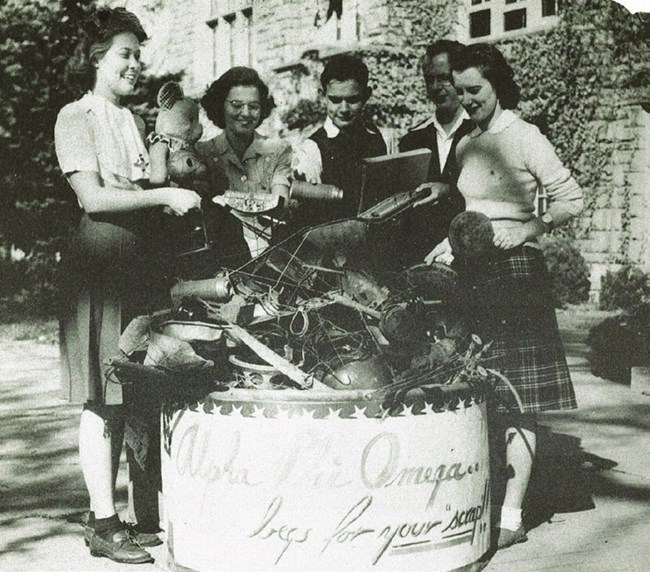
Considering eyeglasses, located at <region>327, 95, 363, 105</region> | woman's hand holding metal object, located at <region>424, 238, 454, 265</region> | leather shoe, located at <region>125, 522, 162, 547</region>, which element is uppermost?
eyeglasses, located at <region>327, 95, 363, 105</region>

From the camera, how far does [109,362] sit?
2896mm

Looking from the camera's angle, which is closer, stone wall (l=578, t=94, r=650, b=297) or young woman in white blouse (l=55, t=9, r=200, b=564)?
young woman in white blouse (l=55, t=9, r=200, b=564)

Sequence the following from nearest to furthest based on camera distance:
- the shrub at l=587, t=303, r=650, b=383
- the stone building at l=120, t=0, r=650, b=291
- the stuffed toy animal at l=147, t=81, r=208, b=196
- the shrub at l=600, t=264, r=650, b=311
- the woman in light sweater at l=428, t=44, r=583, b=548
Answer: the stuffed toy animal at l=147, t=81, r=208, b=196
the woman in light sweater at l=428, t=44, r=583, b=548
the stone building at l=120, t=0, r=650, b=291
the shrub at l=587, t=303, r=650, b=383
the shrub at l=600, t=264, r=650, b=311

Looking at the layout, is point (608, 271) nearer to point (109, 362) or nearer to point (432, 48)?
point (432, 48)

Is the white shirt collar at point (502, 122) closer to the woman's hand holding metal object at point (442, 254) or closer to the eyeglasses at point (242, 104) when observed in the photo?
the woman's hand holding metal object at point (442, 254)

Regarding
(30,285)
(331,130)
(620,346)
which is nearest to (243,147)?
(331,130)

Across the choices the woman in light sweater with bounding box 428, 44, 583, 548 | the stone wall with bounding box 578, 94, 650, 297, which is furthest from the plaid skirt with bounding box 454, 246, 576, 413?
the stone wall with bounding box 578, 94, 650, 297

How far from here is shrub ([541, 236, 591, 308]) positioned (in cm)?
944

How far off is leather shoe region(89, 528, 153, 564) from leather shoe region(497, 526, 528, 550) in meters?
1.05

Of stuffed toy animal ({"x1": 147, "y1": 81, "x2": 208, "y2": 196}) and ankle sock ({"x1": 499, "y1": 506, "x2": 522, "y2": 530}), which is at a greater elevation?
stuffed toy animal ({"x1": 147, "y1": 81, "x2": 208, "y2": 196})

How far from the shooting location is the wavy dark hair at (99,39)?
9.54 feet

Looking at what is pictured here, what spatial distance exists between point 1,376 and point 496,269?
467 cm

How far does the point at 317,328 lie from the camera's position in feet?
8.99

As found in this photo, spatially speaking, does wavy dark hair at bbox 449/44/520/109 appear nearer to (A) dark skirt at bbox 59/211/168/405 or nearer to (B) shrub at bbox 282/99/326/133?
(A) dark skirt at bbox 59/211/168/405
